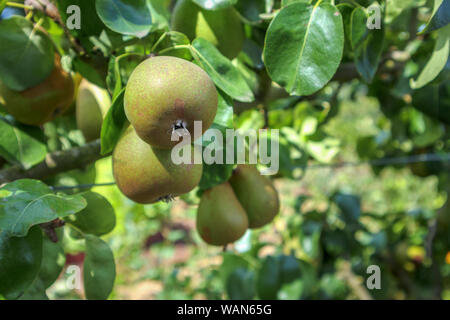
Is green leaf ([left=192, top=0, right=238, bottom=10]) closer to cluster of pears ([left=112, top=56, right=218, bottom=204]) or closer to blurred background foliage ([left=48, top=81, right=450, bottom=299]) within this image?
cluster of pears ([left=112, top=56, right=218, bottom=204])

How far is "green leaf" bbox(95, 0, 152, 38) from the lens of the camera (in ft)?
1.77

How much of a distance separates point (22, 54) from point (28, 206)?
0.27 m

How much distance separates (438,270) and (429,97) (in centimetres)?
69

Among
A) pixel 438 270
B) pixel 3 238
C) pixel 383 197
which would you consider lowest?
pixel 383 197

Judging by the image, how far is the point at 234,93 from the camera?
1.74 feet

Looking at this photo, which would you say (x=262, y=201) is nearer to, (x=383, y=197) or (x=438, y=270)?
(x=438, y=270)

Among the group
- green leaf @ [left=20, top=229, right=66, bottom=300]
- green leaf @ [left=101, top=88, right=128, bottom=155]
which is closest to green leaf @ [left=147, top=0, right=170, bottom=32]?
green leaf @ [left=101, top=88, right=128, bottom=155]

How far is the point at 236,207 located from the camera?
758 millimetres

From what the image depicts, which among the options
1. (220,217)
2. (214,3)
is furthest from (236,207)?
(214,3)

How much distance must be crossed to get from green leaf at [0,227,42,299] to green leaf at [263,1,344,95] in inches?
13.6

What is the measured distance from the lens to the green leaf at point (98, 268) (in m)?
0.62

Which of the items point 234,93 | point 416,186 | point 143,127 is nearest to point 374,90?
point 234,93

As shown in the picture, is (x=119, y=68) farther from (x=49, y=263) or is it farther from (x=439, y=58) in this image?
(x=439, y=58)
